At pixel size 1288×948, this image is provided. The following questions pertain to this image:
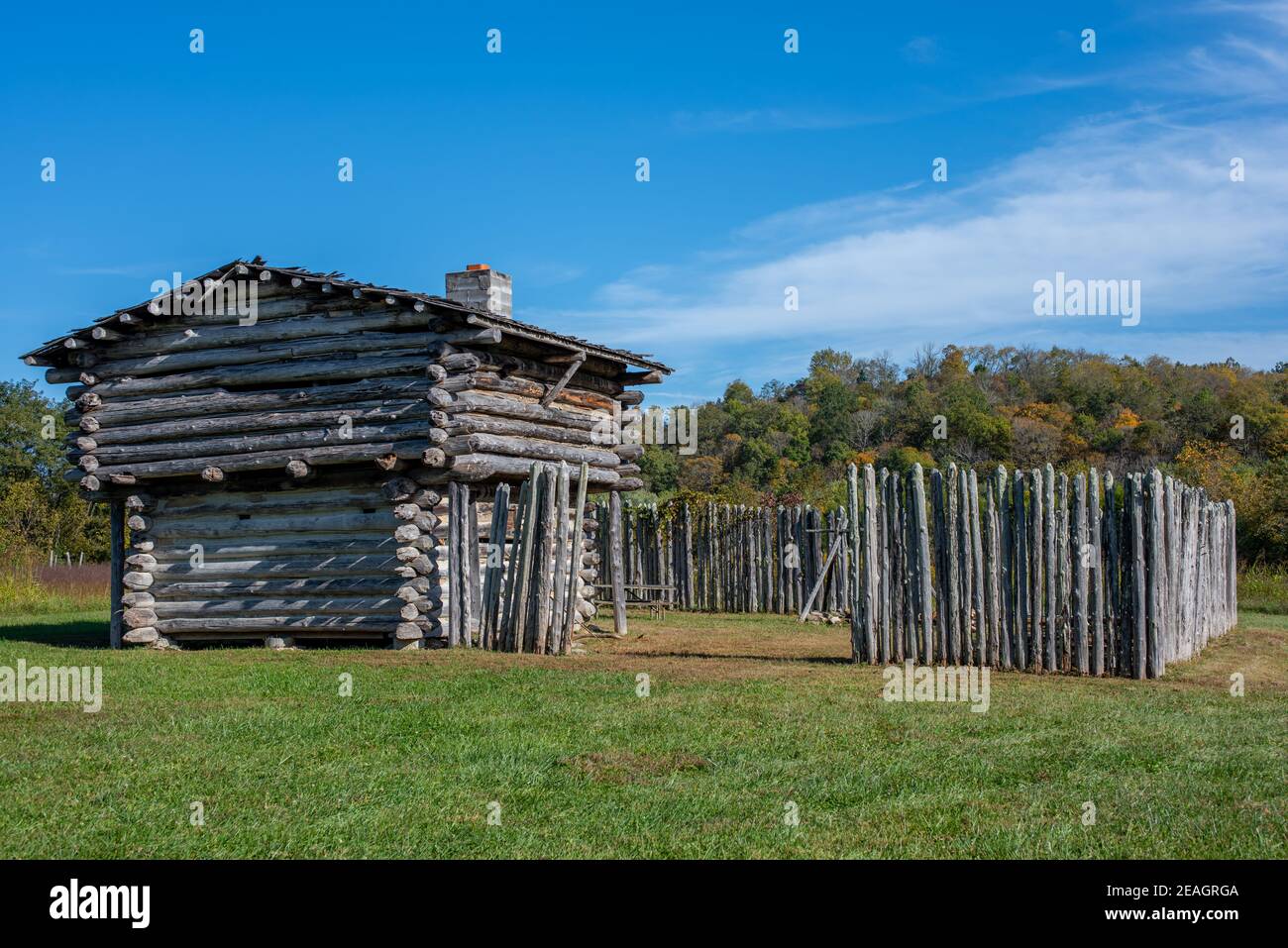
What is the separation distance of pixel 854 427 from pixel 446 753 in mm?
48043

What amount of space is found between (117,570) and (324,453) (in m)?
4.38

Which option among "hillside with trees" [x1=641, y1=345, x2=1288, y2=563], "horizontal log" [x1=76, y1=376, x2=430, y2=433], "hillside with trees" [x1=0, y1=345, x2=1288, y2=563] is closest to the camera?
"horizontal log" [x1=76, y1=376, x2=430, y2=433]

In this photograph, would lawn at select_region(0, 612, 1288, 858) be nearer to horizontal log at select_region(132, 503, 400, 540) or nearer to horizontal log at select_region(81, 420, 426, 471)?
horizontal log at select_region(132, 503, 400, 540)

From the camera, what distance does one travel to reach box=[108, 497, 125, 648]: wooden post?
17422 mm

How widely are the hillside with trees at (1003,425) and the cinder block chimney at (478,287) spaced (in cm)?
2123

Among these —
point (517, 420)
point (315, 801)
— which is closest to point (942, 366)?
point (517, 420)

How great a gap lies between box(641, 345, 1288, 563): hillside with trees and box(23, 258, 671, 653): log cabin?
22.3 m

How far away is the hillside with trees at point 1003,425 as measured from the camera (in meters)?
47.6

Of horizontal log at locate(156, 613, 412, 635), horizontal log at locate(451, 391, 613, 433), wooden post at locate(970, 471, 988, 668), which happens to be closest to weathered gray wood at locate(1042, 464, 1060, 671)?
wooden post at locate(970, 471, 988, 668)

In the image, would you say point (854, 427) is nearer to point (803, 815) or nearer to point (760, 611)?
point (760, 611)

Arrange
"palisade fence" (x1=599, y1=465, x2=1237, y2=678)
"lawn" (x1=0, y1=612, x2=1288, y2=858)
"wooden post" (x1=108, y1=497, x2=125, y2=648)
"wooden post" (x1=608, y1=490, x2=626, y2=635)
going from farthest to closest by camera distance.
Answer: "wooden post" (x1=608, y1=490, x2=626, y2=635) → "wooden post" (x1=108, y1=497, x2=125, y2=648) → "palisade fence" (x1=599, y1=465, x2=1237, y2=678) → "lawn" (x1=0, y1=612, x2=1288, y2=858)

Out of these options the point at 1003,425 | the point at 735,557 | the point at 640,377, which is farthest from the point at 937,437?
the point at 640,377

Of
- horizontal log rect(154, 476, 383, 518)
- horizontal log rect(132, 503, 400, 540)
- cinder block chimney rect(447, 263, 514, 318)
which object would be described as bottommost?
horizontal log rect(132, 503, 400, 540)
